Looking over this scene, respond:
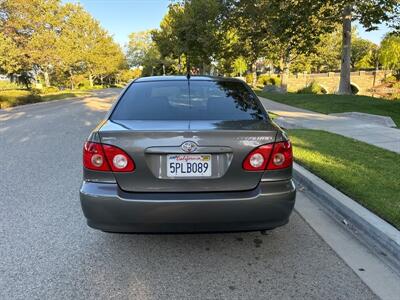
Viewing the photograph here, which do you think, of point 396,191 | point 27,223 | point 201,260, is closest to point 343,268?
point 201,260

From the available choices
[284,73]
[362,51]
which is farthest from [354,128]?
[362,51]

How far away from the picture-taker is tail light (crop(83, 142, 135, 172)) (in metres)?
3.05

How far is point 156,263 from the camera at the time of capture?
10.9ft

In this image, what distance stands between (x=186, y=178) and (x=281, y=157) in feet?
2.69

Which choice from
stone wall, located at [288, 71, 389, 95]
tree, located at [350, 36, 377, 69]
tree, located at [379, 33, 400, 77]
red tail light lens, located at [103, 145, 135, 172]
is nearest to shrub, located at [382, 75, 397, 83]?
stone wall, located at [288, 71, 389, 95]

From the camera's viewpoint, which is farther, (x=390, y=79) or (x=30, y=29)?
(x=390, y=79)

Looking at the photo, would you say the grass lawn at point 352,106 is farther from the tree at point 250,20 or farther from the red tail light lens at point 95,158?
the red tail light lens at point 95,158

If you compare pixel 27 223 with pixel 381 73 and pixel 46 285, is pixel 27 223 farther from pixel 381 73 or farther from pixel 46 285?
pixel 381 73

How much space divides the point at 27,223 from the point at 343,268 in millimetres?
3235

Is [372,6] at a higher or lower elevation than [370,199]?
higher

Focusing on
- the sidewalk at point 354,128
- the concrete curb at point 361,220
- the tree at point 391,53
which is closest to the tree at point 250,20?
the sidewalk at point 354,128

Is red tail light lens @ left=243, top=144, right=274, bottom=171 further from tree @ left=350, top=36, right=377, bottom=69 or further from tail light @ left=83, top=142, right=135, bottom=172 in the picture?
tree @ left=350, top=36, right=377, bottom=69

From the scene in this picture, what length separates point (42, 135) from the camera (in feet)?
35.1

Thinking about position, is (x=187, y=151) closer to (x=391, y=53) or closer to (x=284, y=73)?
(x=284, y=73)
